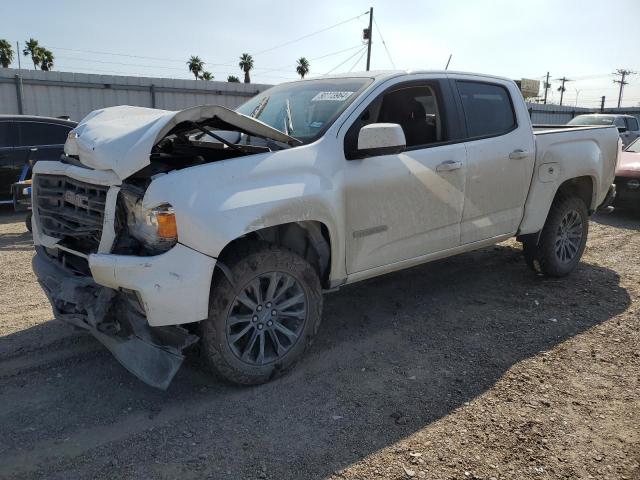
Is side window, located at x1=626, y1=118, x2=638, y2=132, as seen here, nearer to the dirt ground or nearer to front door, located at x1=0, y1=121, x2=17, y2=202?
the dirt ground

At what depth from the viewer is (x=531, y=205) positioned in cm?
514

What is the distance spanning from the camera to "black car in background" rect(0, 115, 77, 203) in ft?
30.8

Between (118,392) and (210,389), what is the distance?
579mm

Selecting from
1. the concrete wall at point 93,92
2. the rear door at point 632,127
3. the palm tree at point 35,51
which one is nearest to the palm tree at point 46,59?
the palm tree at point 35,51

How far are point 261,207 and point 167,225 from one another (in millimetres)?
562

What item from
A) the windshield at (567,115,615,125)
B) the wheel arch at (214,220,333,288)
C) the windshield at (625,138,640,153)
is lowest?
the wheel arch at (214,220,333,288)

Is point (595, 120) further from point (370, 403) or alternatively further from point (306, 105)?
point (370, 403)

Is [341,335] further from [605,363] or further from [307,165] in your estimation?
[605,363]

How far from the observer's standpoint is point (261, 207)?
10.6 feet

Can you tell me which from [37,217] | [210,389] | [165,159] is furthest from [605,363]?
[37,217]

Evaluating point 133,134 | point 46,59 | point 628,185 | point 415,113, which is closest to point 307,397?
point 133,134

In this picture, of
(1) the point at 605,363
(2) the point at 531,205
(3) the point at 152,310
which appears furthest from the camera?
(2) the point at 531,205

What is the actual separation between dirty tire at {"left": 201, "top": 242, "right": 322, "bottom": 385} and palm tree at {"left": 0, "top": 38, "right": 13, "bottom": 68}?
2222 inches

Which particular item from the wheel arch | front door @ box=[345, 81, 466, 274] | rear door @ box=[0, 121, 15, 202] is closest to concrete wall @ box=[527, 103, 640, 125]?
rear door @ box=[0, 121, 15, 202]
